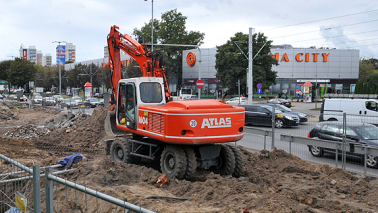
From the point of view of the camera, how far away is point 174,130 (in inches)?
325

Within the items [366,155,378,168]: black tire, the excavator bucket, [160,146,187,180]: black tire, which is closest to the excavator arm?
the excavator bucket

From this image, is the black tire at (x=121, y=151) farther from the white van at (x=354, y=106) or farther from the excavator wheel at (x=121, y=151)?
the white van at (x=354, y=106)

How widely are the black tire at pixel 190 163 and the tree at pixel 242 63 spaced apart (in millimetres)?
41298

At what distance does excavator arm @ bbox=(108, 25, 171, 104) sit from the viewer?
11898 mm

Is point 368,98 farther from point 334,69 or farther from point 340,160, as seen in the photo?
point 334,69

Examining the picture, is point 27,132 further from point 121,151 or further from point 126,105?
point 126,105

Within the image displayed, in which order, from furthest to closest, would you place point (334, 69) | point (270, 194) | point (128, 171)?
1. point (334, 69)
2. point (128, 171)
3. point (270, 194)

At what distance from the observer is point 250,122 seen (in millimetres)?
18750

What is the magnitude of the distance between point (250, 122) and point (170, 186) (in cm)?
1158

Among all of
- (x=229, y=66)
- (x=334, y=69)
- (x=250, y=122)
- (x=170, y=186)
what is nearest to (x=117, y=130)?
(x=170, y=186)

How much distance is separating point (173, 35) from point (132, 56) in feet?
169

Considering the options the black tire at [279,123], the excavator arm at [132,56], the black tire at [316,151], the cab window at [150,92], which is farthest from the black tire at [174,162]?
the black tire at [279,123]

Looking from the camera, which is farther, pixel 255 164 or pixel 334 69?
pixel 334 69

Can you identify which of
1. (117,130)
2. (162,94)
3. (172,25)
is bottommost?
(117,130)
